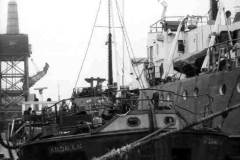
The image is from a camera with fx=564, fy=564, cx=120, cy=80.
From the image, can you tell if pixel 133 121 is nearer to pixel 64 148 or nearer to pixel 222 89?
pixel 64 148

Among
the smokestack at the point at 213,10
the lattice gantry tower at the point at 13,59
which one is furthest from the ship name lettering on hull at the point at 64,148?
the lattice gantry tower at the point at 13,59

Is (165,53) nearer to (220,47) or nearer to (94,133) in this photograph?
(220,47)

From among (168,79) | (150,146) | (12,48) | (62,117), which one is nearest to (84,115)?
(62,117)

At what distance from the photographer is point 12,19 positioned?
297 feet

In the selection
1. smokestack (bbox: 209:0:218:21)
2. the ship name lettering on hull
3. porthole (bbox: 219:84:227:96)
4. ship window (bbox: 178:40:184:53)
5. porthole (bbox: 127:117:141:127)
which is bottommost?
the ship name lettering on hull

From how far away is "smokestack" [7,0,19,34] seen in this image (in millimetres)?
88812

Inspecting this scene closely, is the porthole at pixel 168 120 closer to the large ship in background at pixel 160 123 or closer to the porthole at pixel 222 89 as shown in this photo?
the large ship in background at pixel 160 123

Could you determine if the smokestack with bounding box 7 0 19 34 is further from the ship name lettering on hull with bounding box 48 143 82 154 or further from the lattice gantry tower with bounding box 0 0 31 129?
the ship name lettering on hull with bounding box 48 143 82 154

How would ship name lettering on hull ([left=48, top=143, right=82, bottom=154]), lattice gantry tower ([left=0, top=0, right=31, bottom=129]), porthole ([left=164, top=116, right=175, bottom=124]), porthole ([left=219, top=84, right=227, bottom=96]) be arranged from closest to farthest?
ship name lettering on hull ([left=48, top=143, right=82, bottom=154]), porthole ([left=164, top=116, right=175, bottom=124]), porthole ([left=219, top=84, right=227, bottom=96]), lattice gantry tower ([left=0, top=0, right=31, bottom=129])

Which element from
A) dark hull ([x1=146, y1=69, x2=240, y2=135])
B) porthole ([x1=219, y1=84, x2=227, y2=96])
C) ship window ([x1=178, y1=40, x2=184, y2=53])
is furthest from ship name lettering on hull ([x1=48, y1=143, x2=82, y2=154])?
ship window ([x1=178, y1=40, x2=184, y2=53])

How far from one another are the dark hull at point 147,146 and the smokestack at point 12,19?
76.2 metres

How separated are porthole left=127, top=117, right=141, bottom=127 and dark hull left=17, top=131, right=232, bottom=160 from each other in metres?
0.46

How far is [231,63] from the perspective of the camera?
61.5 ft

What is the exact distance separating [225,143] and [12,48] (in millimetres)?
73108
